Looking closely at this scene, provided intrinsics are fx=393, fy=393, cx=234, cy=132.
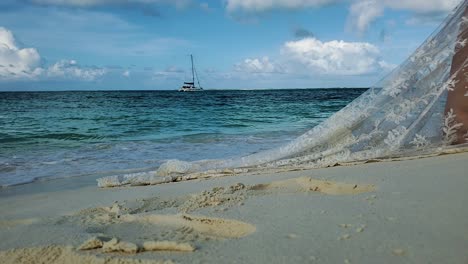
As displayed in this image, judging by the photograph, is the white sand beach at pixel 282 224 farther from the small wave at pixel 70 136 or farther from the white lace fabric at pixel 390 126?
the small wave at pixel 70 136

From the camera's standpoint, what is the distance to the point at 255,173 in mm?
3828

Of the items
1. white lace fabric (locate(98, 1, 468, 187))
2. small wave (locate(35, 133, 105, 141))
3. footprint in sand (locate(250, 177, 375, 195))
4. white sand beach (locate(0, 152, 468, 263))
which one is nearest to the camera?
white sand beach (locate(0, 152, 468, 263))

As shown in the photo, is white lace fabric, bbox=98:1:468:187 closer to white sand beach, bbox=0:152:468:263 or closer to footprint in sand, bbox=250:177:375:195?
white sand beach, bbox=0:152:468:263

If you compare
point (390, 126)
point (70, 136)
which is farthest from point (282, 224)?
point (70, 136)

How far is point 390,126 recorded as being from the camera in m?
3.88

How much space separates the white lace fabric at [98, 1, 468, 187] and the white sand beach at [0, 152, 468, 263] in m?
0.39

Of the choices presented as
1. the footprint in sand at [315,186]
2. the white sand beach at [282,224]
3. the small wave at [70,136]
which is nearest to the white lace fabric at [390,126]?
the white sand beach at [282,224]

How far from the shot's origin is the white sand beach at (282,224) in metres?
1.64

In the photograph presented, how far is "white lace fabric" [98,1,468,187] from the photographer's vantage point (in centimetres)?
371

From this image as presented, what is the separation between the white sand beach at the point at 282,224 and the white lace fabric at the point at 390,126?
0.39 meters

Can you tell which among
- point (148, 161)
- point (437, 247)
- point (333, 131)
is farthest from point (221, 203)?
point (148, 161)

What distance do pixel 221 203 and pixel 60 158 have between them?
4968mm

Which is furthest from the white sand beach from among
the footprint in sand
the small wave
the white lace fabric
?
the small wave

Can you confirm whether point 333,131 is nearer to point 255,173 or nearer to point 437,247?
point 255,173
